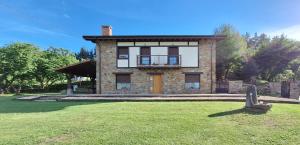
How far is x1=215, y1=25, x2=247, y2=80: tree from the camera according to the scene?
27531 mm

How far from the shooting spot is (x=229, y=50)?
27.5 metres

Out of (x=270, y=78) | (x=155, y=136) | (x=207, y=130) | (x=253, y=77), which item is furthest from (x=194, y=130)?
(x=270, y=78)

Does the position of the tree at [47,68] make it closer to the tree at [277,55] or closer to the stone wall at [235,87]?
the stone wall at [235,87]

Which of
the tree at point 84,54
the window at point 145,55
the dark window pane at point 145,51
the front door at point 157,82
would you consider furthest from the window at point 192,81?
the tree at point 84,54

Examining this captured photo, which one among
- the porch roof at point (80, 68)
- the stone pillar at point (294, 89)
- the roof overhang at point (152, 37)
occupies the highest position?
the roof overhang at point (152, 37)

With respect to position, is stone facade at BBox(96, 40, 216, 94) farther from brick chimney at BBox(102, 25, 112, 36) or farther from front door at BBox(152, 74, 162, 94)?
brick chimney at BBox(102, 25, 112, 36)

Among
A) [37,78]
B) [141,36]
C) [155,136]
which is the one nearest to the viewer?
[155,136]

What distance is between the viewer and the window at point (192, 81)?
57.1 feet

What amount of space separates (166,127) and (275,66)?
3004cm

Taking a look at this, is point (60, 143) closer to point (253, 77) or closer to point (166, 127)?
point (166, 127)

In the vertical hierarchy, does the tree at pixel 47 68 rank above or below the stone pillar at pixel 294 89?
above

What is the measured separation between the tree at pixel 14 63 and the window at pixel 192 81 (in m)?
19.8

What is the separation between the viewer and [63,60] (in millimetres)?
32469

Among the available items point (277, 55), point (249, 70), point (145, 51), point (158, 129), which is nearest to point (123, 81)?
point (145, 51)
